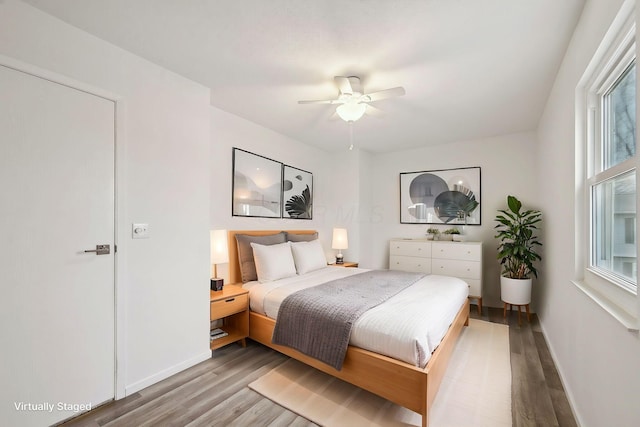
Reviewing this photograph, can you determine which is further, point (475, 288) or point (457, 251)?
point (457, 251)

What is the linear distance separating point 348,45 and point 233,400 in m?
2.64

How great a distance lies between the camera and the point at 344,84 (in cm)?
235

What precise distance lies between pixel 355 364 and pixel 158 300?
160cm

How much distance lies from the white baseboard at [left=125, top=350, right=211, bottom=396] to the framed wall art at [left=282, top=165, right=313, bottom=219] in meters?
2.07

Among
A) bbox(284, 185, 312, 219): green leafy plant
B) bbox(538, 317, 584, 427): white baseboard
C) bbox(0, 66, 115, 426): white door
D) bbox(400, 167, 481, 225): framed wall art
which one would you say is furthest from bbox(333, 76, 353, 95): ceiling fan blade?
bbox(400, 167, 481, 225): framed wall art

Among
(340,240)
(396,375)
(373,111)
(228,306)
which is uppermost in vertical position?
(373,111)

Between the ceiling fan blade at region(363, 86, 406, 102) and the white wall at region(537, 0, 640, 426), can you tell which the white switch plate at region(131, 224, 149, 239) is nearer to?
the ceiling fan blade at region(363, 86, 406, 102)

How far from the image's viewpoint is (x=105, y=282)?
1.98 metres

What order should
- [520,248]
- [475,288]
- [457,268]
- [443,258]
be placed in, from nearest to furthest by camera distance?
[520,248] < [475,288] < [457,268] < [443,258]

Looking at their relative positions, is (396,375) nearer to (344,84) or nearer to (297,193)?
(344,84)

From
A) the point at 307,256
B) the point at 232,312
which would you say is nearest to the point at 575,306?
the point at 307,256

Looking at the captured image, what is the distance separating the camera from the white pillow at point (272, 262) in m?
3.14

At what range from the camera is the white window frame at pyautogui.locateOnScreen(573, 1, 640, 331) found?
1258mm

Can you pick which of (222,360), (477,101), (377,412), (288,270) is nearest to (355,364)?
(377,412)
